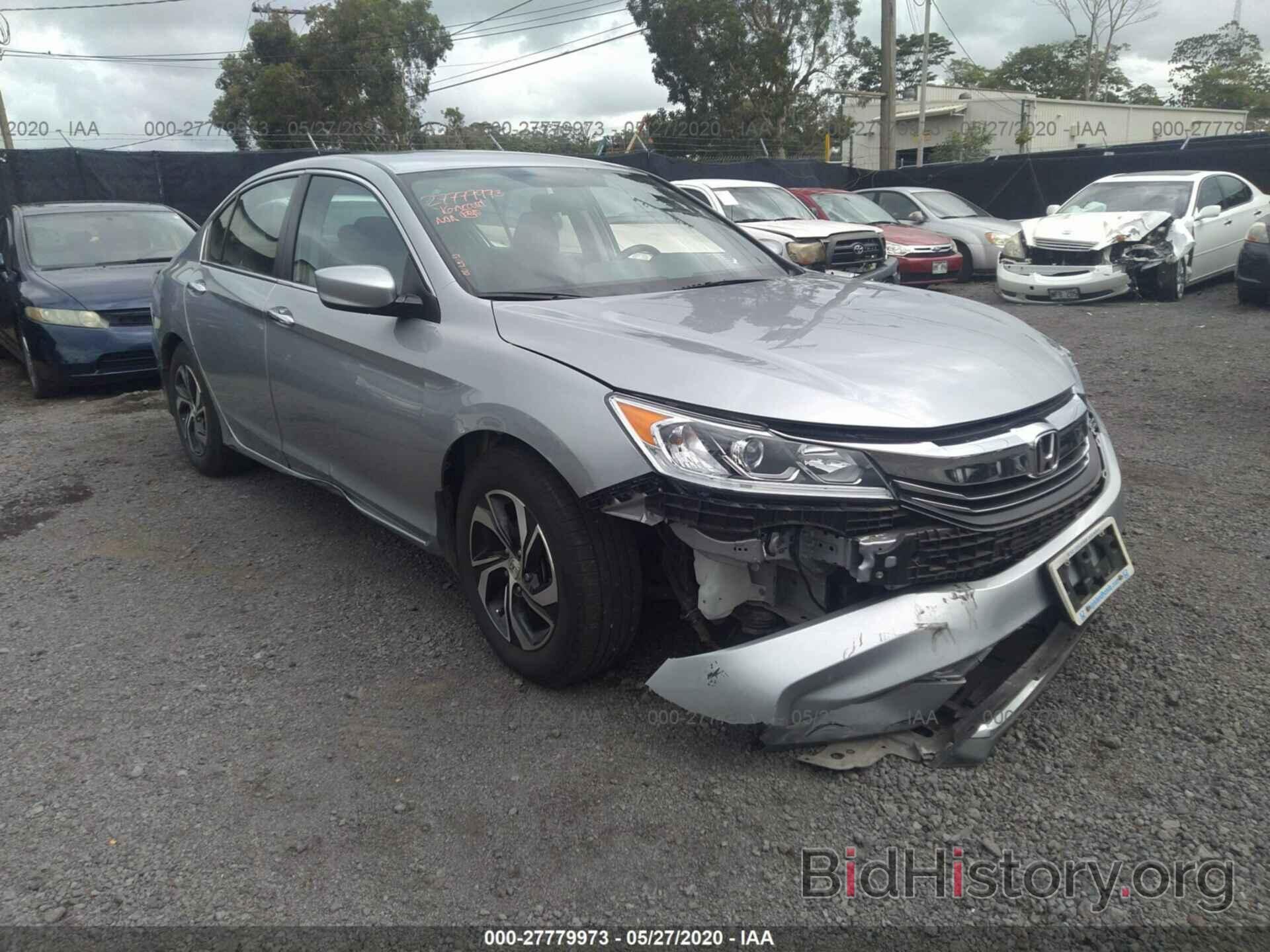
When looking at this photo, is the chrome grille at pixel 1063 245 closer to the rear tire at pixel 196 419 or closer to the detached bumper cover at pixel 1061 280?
the detached bumper cover at pixel 1061 280

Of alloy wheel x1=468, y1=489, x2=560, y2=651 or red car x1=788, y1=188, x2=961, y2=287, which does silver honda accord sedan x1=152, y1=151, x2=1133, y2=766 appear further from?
red car x1=788, y1=188, x2=961, y2=287

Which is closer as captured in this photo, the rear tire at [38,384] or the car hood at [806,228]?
the rear tire at [38,384]

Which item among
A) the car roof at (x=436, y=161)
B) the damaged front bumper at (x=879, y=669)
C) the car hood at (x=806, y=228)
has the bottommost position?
the damaged front bumper at (x=879, y=669)

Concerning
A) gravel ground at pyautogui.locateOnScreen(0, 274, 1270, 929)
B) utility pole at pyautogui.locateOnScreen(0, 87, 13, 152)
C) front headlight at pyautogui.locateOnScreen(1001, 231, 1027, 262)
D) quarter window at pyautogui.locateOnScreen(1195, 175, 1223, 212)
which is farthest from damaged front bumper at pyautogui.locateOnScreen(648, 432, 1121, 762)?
utility pole at pyautogui.locateOnScreen(0, 87, 13, 152)

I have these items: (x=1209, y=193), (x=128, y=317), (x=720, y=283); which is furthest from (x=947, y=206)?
(x=720, y=283)

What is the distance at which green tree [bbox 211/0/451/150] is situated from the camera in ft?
110

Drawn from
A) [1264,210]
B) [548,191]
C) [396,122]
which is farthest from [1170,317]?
[396,122]

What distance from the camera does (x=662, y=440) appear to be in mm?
2436

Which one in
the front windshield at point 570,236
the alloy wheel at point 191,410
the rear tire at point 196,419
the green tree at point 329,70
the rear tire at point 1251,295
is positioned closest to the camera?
the front windshield at point 570,236

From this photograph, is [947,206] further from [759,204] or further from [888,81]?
[888,81]

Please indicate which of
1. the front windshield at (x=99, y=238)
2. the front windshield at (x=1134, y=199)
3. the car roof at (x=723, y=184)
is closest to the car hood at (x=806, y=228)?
the car roof at (x=723, y=184)

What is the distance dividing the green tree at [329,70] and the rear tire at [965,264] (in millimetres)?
25184

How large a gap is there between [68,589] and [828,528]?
10.5ft

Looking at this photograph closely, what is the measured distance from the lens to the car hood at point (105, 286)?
737 centimetres
